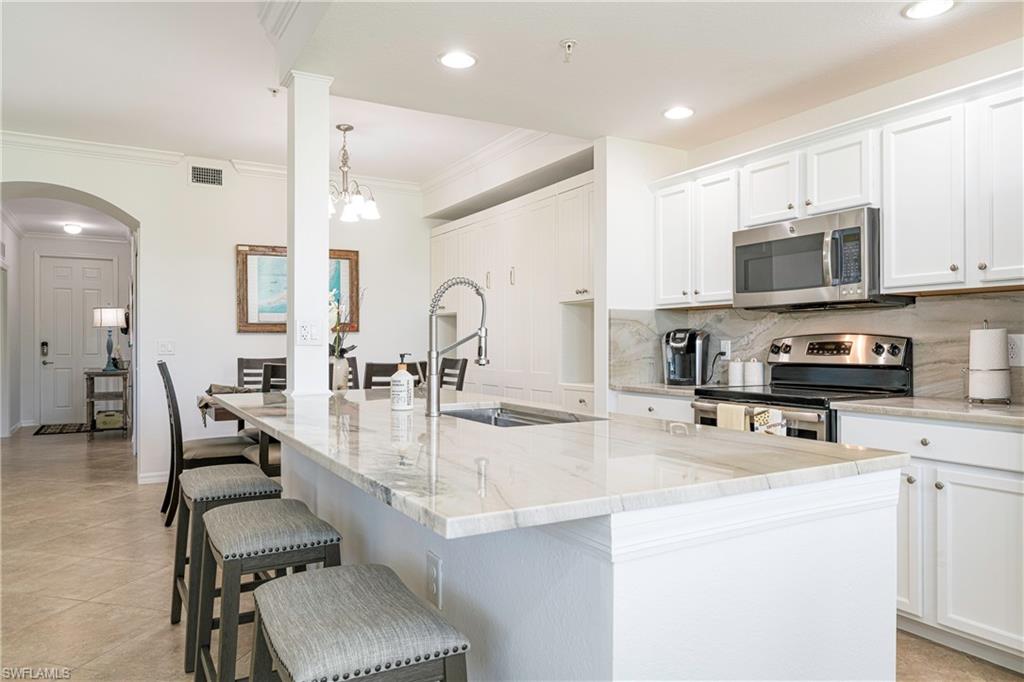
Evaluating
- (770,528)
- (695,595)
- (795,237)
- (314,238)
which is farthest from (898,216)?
(314,238)

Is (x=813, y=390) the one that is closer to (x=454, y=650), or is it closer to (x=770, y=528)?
(x=770, y=528)

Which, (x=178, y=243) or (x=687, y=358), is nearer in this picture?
(x=687, y=358)

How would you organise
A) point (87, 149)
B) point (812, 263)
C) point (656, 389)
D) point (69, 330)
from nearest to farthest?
1. point (812, 263)
2. point (656, 389)
3. point (87, 149)
4. point (69, 330)

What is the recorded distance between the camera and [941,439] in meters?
2.44

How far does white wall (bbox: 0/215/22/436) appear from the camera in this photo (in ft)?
25.8

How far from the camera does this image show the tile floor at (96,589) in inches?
93.0

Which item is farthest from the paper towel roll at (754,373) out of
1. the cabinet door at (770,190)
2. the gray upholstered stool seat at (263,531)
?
the gray upholstered stool seat at (263,531)

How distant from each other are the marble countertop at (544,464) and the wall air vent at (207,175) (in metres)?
4.25

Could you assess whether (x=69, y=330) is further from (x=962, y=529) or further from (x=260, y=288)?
(x=962, y=529)

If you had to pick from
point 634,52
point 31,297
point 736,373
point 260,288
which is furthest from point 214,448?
point 31,297

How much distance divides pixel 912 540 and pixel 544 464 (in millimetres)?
1983

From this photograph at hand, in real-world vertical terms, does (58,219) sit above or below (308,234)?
above

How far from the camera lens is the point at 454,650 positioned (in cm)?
118

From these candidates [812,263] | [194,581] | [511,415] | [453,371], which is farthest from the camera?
[453,371]
